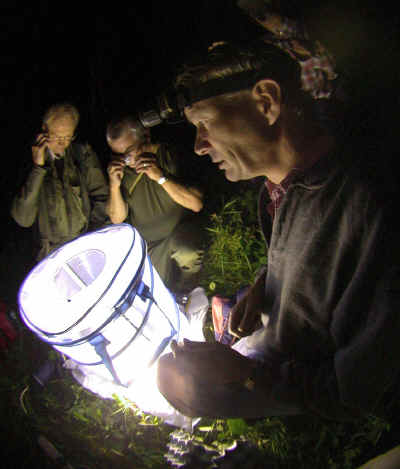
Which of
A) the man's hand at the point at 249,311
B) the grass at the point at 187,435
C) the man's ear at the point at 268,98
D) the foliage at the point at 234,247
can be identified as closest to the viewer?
the man's ear at the point at 268,98

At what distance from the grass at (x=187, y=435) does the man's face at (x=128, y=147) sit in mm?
1130

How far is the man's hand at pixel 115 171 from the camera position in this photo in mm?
2901

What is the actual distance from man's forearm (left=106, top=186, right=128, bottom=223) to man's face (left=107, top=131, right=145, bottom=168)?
12.4 inches

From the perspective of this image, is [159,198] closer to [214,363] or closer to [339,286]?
[214,363]

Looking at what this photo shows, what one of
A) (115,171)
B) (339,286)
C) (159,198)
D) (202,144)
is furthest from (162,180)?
(339,286)

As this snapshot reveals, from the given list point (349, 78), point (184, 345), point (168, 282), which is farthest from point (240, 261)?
point (349, 78)

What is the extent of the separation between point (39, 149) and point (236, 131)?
2320 mm

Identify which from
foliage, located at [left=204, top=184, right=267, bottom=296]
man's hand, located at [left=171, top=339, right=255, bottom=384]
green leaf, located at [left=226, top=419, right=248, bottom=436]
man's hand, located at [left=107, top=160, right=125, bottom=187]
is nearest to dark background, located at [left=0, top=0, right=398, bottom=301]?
man's hand, located at [left=107, top=160, right=125, bottom=187]

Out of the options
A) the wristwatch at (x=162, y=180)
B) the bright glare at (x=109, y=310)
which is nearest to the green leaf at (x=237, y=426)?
the bright glare at (x=109, y=310)

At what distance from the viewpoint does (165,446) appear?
2354mm

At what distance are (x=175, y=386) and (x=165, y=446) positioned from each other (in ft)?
4.84

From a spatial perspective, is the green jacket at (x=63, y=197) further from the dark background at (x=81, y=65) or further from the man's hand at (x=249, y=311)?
the man's hand at (x=249, y=311)

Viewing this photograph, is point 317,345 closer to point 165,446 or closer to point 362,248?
point 362,248

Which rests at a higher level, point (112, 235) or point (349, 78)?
point (349, 78)
